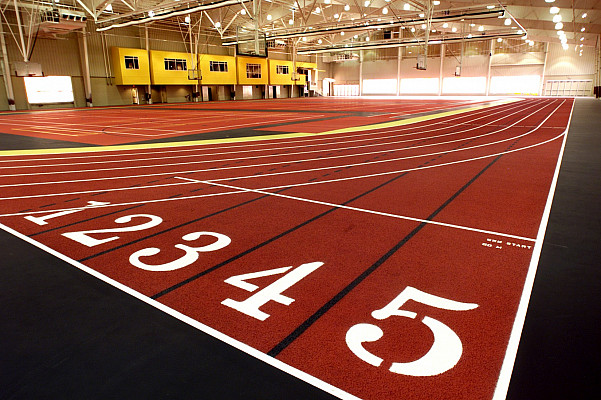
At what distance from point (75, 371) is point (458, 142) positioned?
35.0 feet

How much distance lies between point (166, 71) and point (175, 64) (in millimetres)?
1436

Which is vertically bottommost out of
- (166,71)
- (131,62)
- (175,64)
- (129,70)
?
(129,70)

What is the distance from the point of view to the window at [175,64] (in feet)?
136

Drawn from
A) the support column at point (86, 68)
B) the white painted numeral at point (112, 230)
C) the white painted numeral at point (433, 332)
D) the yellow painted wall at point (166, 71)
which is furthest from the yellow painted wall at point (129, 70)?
the white painted numeral at point (433, 332)

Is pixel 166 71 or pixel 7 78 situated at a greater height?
pixel 166 71

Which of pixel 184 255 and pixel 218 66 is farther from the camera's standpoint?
pixel 218 66

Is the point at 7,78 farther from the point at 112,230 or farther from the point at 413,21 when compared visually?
the point at 112,230

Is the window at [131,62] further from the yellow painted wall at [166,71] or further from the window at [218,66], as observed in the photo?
the window at [218,66]

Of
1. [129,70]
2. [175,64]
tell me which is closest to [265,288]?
[129,70]

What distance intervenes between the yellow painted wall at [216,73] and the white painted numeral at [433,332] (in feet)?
149

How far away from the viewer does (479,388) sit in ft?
7.04

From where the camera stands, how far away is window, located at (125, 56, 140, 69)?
37.8m

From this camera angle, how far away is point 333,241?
4.19 metres

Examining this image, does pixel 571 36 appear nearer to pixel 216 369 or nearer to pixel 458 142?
pixel 458 142
